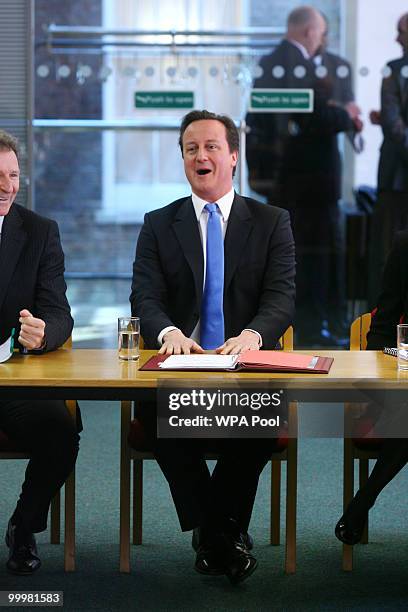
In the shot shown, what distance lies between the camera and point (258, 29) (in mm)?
6844

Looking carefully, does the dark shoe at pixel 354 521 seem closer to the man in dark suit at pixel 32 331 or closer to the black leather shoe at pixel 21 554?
the man in dark suit at pixel 32 331

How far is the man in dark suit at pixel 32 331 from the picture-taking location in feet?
11.3

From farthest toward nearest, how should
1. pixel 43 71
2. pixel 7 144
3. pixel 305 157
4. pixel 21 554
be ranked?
pixel 305 157
pixel 43 71
pixel 7 144
pixel 21 554

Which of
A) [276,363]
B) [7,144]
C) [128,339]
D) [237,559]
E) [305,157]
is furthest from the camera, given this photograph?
[305,157]

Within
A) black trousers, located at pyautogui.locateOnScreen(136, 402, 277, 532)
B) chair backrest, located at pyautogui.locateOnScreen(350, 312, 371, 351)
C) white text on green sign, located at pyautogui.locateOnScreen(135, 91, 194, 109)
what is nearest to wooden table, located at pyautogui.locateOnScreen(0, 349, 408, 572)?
black trousers, located at pyautogui.locateOnScreen(136, 402, 277, 532)

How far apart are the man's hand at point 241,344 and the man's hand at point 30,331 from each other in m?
0.56

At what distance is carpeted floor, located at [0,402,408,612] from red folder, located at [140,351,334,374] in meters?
0.80

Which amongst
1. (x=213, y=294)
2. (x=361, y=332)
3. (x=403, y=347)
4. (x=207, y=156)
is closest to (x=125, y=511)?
(x=213, y=294)

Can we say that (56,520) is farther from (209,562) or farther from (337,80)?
(337,80)

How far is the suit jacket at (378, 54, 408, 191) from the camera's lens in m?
6.90

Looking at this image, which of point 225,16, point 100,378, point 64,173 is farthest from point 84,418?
point 100,378

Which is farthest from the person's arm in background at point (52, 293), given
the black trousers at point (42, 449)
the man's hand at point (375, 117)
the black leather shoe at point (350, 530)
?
the man's hand at point (375, 117)

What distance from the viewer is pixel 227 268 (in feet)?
13.1

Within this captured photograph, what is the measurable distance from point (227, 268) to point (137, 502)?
2.98 feet
